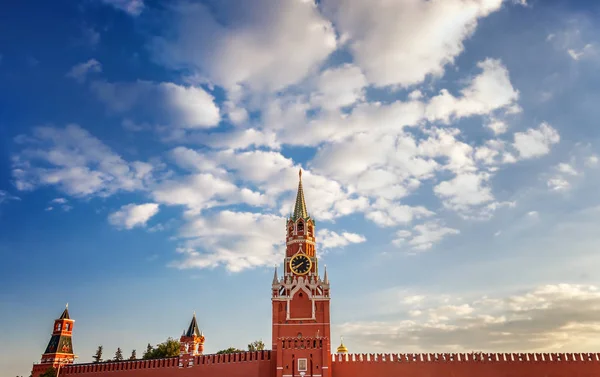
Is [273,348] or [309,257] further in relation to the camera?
[309,257]

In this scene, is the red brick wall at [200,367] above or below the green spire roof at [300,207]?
below

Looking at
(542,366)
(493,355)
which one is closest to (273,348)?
(493,355)

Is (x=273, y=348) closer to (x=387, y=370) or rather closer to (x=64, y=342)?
(x=387, y=370)

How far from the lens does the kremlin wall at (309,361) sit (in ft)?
147

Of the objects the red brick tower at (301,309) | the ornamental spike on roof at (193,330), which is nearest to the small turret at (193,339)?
the ornamental spike on roof at (193,330)

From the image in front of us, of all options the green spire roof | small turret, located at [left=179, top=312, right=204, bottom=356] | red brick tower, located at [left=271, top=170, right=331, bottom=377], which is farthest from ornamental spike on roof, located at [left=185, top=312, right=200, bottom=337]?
the green spire roof

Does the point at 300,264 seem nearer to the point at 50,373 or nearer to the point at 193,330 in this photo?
the point at 193,330

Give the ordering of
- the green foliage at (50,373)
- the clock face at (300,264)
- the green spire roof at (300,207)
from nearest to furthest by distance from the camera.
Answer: the green foliage at (50,373) → the clock face at (300,264) → the green spire roof at (300,207)

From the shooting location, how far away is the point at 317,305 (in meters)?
50.2

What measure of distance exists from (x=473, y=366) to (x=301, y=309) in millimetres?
17169

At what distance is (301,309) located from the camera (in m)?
50.1

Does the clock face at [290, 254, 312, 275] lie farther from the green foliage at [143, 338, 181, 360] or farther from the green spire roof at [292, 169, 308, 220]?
A: the green foliage at [143, 338, 181, 360]

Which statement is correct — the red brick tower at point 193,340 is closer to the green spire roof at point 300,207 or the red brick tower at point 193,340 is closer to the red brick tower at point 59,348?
the red brick tower at point 59,348

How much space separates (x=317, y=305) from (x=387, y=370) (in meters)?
9.27
